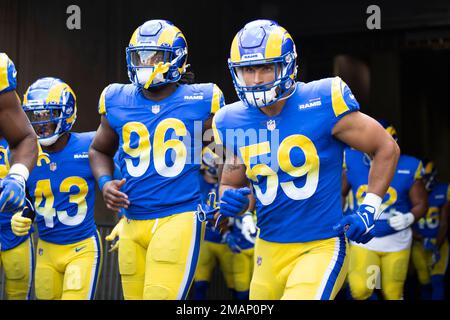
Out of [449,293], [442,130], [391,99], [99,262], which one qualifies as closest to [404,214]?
[99,262]

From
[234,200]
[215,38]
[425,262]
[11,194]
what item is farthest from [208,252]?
[11,194]

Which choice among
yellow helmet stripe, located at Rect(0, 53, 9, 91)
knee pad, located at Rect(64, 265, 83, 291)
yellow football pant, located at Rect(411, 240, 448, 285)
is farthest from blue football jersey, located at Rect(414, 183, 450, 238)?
yellow helmet stripe, located at Rect(0, 53, 9, 91)

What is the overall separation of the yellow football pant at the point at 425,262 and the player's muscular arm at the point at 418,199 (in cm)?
265

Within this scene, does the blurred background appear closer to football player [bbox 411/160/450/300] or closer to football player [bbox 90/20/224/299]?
football player [bbox 411/160/450/300]

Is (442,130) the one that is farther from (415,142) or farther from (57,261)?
(57,261)

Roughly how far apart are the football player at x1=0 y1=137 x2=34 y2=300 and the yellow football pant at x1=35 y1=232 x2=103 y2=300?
0.50 m

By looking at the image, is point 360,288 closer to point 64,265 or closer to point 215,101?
point 64,265

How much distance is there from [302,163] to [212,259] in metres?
5.16

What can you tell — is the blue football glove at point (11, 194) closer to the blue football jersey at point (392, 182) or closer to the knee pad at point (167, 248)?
the knee pad at point (167, 248)

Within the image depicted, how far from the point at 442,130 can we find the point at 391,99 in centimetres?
682

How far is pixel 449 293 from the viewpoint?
1229cm

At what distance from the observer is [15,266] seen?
6980mm

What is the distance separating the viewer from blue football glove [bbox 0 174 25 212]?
3.98 metres
